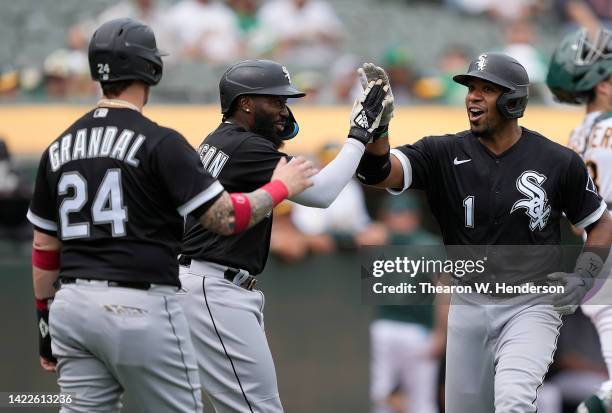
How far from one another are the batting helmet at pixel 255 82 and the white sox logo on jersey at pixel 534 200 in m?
1.19

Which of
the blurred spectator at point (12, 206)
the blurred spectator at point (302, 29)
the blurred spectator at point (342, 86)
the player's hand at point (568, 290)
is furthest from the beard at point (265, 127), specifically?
the blurred spectator at point (302, 29)

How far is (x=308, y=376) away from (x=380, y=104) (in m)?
3.61

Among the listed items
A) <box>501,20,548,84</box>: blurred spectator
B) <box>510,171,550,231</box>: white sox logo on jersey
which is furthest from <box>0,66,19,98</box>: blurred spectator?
<box>510,171,550,231</box>: white sox logo on jersey

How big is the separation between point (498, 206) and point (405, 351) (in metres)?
3.19

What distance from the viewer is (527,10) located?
1162cm

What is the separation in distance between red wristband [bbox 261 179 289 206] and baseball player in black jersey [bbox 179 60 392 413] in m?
0.26

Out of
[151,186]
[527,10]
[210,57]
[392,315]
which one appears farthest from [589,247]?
[527,10]

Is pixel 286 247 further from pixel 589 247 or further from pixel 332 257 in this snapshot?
pixel 589 247

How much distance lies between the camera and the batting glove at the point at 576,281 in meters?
5.20

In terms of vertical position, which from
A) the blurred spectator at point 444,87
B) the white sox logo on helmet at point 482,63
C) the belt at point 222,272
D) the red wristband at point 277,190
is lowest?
the belt at point 222,272

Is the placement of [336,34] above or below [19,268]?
above

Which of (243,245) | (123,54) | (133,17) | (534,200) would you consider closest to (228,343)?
(243,245)

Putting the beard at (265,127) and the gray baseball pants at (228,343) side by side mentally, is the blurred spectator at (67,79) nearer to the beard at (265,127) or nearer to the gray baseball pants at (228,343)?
the beard at (265,127)

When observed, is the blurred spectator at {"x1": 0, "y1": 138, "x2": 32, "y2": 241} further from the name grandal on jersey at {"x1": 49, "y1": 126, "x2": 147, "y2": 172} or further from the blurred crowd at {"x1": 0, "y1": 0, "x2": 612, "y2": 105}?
the name grandal on jersey at {"x1": 49, "y1": 126, "x2": 147, "y2": 172}
